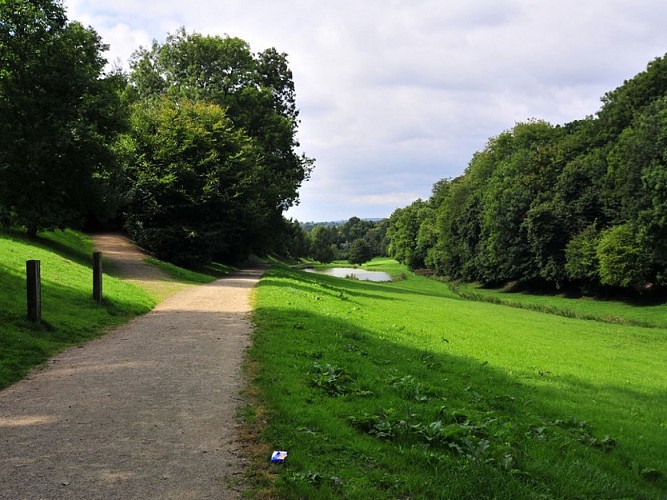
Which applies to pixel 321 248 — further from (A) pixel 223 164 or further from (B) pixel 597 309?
(A) pixel 223 164

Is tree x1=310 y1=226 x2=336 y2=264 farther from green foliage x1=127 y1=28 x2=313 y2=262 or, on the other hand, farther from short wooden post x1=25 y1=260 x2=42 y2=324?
short wooden post x1=25 y1=260 x2=42 y2=324

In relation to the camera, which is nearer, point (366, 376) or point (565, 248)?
point (366, 376)

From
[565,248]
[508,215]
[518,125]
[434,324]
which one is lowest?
[434,324]

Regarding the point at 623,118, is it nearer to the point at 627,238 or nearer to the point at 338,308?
the point at 627,238

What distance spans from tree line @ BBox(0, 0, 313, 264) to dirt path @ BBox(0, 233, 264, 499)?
46.0 ft

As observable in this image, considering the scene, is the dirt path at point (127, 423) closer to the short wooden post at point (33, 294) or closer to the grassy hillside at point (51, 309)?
the grassy hillside at point (51, 309)

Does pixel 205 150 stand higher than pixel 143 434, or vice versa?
pixel 205 150

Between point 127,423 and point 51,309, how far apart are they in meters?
8.03

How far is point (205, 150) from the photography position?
3375cm

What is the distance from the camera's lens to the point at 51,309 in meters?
12.8

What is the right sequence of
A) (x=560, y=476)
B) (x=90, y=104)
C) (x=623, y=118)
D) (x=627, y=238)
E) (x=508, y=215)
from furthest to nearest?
(x=508, y=215), (x=623, y=118), (x=627, y=238), (x=90, y=104), (x=560, y=476)

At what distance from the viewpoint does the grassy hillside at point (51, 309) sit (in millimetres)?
9414

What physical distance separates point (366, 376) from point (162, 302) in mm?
10840

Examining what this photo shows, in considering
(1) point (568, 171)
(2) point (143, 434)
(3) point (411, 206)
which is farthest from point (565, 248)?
(3) point (411, 206)
